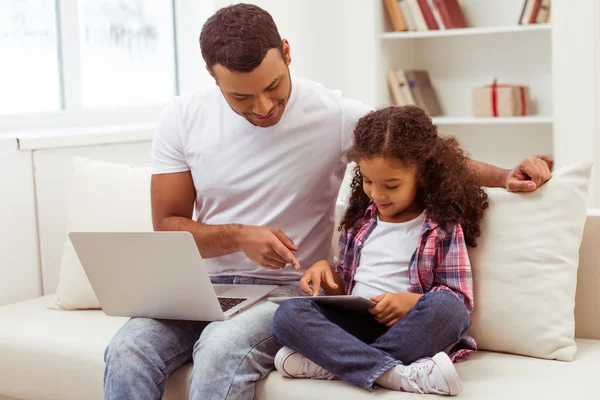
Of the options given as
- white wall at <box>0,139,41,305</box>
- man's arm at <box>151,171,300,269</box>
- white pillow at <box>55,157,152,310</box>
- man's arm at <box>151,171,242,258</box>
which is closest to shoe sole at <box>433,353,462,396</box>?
man's arm at <box>151,171,300,269</box>

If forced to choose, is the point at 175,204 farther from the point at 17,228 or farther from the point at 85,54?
the point at 85,54

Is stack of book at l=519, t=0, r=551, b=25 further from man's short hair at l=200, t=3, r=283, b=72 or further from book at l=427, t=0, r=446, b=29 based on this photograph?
man's short hair at l=200, t=3, r=283, b=72

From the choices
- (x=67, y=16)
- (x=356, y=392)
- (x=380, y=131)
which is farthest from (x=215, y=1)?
(x=356, y=392)

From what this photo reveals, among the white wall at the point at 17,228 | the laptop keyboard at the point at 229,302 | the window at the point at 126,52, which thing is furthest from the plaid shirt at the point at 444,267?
the window at the point at 126,52

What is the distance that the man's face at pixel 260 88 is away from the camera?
5.65 feet

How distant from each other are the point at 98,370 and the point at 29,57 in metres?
1.56

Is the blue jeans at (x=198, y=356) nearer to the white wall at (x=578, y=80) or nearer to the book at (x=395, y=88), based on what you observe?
the white wall at (x=578, y=80)

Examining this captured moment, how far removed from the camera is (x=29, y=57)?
3059mm

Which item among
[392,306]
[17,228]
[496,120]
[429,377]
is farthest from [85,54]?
[429,377]

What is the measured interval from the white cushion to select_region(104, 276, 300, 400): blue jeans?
0.18 feet

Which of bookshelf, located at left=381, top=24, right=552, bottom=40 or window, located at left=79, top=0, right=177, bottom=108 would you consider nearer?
window, located at left=79, top=0, right=177, bottom=108

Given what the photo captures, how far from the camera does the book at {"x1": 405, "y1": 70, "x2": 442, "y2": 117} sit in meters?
3.94

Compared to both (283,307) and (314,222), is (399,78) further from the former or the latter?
(283,307)

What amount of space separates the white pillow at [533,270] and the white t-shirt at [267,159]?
14.9 inches
